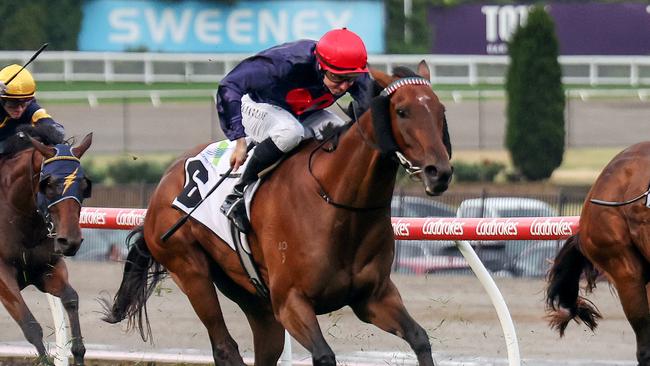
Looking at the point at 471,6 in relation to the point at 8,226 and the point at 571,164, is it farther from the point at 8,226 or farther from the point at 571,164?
the point at 8,226

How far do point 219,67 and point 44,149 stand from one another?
2580cm

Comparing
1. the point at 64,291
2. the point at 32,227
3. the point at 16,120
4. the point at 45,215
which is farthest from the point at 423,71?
the point at 16,120

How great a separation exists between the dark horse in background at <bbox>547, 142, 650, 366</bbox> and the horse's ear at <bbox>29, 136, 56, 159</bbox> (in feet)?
8.19

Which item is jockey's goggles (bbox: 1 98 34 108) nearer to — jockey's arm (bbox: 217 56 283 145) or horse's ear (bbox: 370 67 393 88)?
jockey's arm (bbox: 217 56 283 145)

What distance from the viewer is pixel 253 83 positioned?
19.4 feet

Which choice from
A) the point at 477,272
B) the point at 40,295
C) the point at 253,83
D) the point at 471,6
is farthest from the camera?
the point at 471,6

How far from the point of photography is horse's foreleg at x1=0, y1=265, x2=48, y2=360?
6.84m

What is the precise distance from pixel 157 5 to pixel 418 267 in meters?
21.5

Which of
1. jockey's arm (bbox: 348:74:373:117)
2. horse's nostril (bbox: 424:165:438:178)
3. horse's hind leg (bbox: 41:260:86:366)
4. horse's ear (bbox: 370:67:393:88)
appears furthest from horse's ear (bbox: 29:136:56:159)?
horse's nostril (bbox: 424:165:438:178)

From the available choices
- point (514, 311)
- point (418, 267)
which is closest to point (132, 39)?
point (418, 267)

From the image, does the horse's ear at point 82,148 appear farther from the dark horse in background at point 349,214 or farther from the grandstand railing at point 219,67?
the grandstand railing at point 219,67

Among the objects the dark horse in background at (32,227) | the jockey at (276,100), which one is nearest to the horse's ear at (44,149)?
the dark horse in background at (32,227)

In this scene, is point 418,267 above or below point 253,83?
below

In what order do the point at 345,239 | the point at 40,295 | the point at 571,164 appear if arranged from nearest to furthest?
1. the point at 345,239
2. the point at 40,295
3. the point at 571,164
